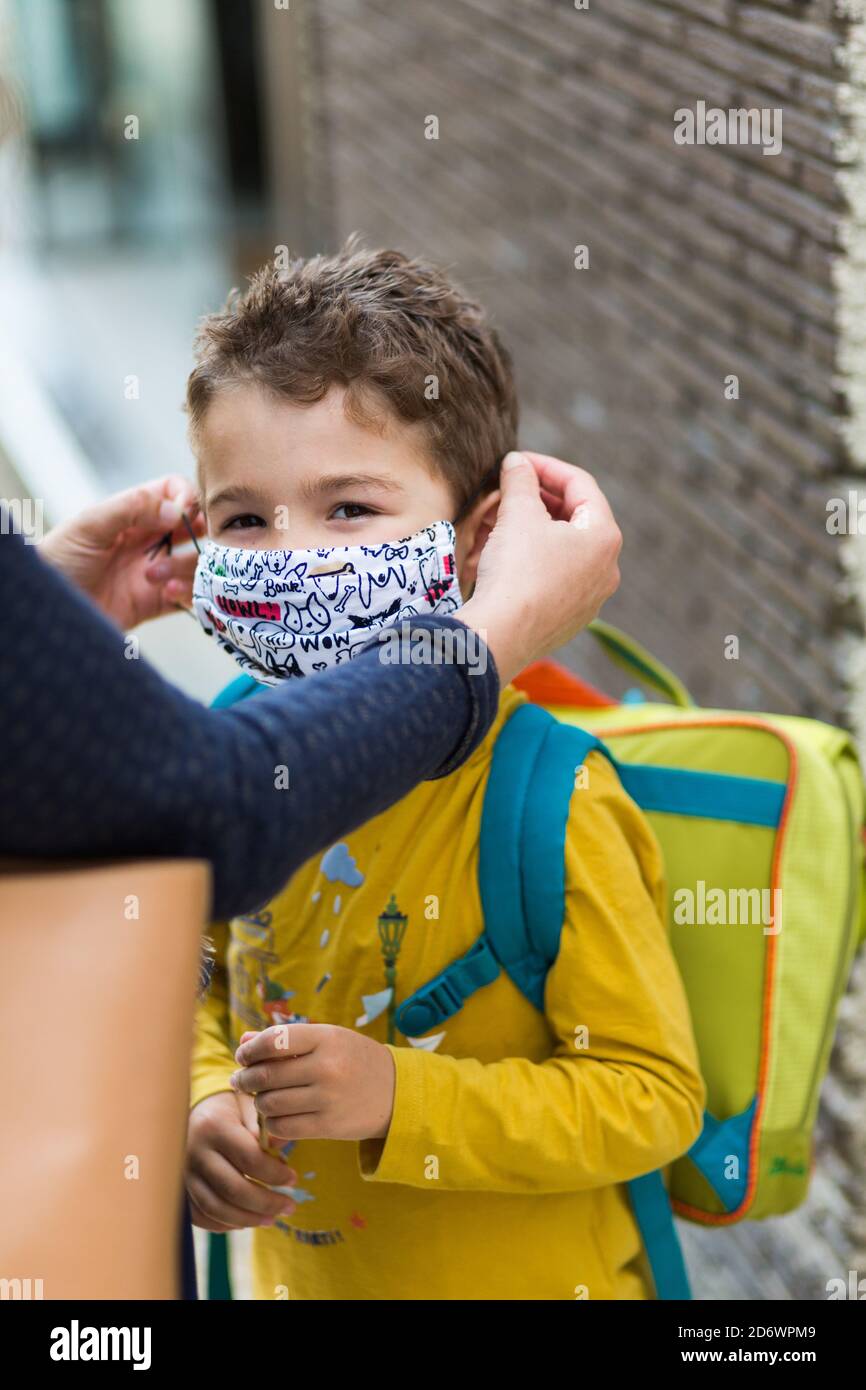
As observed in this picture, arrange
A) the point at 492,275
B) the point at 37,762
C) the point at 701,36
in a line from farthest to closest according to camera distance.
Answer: the point at 492,275, the point at 701,36, the point at 37,762

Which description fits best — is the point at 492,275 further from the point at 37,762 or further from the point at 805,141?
the point at 37,762

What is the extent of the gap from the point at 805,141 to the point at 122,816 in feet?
7.69

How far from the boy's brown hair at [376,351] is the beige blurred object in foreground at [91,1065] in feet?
2.45

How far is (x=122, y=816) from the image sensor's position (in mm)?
1111

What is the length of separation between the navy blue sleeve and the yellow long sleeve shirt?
1.20ft

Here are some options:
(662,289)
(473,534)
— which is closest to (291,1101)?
(473,534)

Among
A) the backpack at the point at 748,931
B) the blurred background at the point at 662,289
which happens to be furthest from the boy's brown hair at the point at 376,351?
the backpack at the point at 748,931

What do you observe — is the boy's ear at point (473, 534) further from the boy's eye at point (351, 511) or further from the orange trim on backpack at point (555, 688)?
the orange trim on backpack at point (555, 688)

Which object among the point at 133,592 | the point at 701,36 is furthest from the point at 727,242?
the point at 133,592

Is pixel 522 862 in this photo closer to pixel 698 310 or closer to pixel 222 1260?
pixel 222 1260

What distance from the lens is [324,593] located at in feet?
5.29
